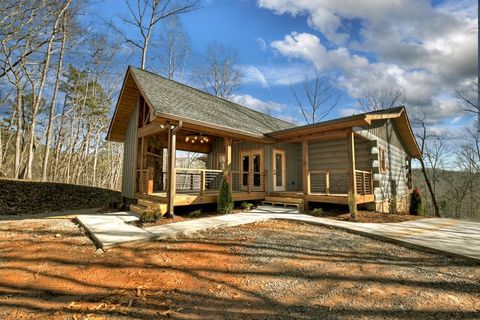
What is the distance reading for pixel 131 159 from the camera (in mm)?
10961

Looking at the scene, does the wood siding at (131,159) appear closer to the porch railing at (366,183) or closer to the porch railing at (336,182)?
the porch railing at (336,182)

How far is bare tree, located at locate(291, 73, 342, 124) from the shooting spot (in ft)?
93.3

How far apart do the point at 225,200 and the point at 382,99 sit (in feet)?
80.5

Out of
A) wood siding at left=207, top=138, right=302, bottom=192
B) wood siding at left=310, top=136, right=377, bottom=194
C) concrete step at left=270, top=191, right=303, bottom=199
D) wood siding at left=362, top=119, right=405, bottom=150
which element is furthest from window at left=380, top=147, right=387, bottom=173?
concrete step at left=270, top=191, right=303, bottom=199

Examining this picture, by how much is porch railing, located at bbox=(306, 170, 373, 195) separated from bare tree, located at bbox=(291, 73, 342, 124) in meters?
19.0

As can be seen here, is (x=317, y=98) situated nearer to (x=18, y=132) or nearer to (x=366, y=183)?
(x=366, y=183)

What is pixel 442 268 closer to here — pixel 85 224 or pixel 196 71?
pixel 85 224

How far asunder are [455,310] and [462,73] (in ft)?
95.5

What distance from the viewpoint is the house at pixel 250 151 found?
8156 millimetres

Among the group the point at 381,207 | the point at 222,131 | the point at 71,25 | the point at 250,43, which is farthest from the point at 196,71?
the point at 381,207

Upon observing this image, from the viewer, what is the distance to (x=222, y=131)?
8.72m

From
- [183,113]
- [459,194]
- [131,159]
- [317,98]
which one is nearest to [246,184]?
[131,159]

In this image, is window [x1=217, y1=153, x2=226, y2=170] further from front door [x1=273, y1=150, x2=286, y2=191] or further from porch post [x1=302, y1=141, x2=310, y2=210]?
porch post [x1=302, y1=141, x2=310, y2=210]

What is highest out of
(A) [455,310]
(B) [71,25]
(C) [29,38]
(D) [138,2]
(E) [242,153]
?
(D) [138,2]
